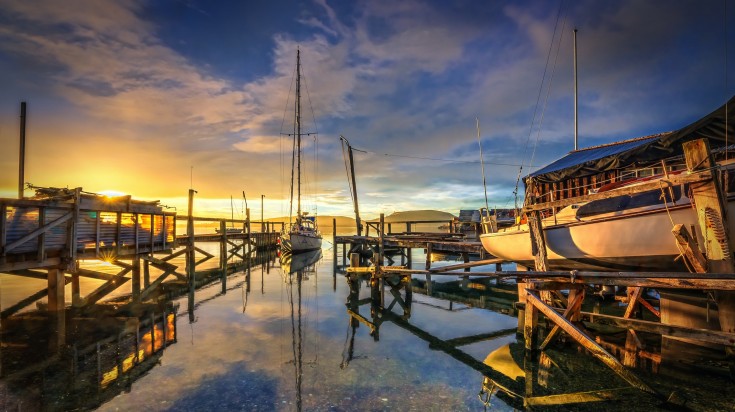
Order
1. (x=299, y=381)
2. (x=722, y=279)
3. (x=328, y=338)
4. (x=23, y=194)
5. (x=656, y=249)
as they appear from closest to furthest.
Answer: (x=722, y=279)
(x=299, y=381)
(x=656, y=249)
(x=328, y=338)
(x=23, y=194)

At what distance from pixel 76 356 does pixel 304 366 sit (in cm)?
550

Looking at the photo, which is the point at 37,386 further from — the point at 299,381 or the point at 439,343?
the point at 439,343

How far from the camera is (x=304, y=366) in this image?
7582 mm

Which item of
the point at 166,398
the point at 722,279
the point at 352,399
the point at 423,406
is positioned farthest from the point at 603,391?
the point at 166,398

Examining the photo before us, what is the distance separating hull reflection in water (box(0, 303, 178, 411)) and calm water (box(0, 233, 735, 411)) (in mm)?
33

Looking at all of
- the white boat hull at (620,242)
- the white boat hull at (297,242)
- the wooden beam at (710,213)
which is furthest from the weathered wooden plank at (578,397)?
the white boat hull at (297,242)

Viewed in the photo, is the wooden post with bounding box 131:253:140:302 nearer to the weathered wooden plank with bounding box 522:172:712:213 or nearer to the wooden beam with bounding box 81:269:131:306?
the wooden beam with bounding box 81:269:131:306

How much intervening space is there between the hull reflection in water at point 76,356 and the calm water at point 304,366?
0.11 ft

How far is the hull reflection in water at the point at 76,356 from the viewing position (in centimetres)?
601

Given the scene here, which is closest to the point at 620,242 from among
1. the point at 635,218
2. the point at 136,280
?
the point at 635,218

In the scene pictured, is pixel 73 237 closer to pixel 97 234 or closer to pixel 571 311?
pixel 97 234

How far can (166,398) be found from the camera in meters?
5.96

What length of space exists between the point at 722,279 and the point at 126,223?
1796 centimetres

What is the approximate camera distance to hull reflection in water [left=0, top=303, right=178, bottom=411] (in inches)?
237
